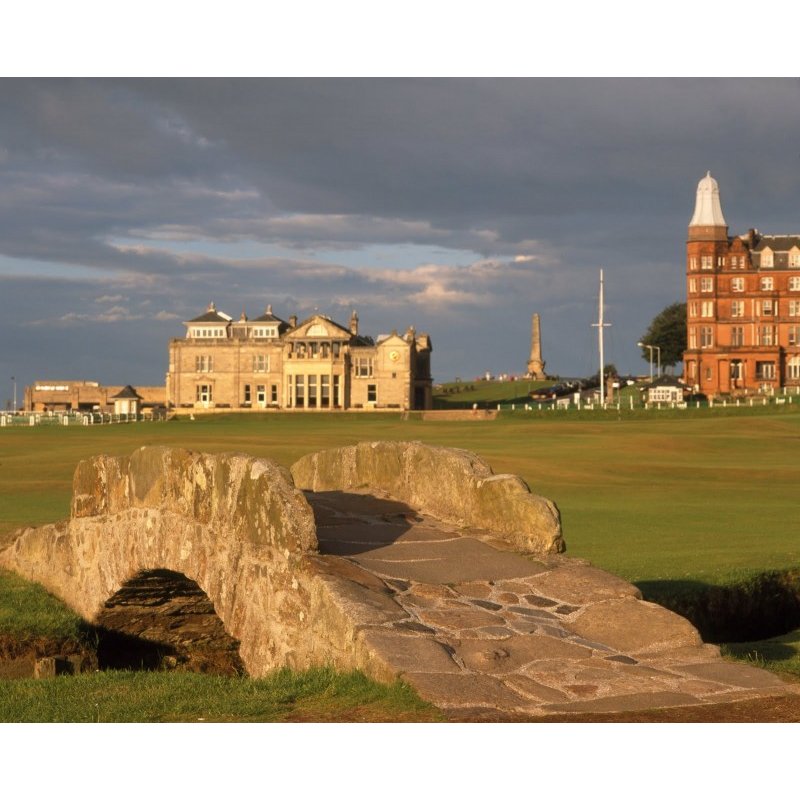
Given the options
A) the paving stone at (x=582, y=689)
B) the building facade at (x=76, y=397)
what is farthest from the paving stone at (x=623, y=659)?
the building facade at (x=76, y=397)

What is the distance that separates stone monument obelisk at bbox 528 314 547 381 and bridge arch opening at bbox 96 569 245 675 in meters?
169

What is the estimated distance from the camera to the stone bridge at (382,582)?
1070cm

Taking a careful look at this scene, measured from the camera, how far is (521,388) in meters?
168

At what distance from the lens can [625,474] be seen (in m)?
45.9

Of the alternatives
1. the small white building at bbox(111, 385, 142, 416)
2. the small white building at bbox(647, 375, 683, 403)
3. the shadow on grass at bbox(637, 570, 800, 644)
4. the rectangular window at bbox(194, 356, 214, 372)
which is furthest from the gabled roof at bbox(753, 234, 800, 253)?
the shadow on grass at bbox(637, 570, 800, 644)

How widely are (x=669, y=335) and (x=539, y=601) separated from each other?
→ 167 meters

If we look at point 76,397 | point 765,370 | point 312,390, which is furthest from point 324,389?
point 765,370

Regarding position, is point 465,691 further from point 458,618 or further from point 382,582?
point 382,582

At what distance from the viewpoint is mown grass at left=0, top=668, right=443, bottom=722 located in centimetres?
986

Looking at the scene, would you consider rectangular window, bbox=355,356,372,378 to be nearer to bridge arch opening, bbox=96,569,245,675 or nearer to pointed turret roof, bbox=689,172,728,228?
pointed turret roof, bbox=689,172,728,228

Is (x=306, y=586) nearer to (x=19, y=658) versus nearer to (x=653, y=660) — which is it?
(x=653, y=660)

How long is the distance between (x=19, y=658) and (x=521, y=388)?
501ft

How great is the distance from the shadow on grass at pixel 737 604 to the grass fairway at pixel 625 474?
39cm

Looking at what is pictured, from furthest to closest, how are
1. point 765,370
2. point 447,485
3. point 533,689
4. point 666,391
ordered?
point 765,370, point 666,391, point 447,485, point 533,689
